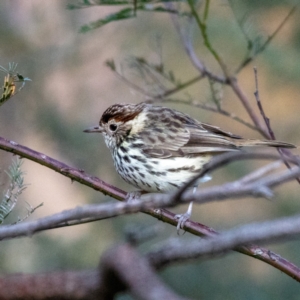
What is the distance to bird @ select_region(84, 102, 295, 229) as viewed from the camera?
391 cm

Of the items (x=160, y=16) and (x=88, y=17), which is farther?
(x=160, y=16)

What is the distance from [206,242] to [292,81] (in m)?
5.20

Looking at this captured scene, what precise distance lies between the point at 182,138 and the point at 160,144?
0.59 ft

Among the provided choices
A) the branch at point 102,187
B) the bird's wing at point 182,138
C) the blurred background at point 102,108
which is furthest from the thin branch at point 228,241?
the blurred background at point 102,108

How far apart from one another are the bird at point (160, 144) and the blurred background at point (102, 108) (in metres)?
0.80

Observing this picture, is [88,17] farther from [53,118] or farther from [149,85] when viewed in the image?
[149,85]

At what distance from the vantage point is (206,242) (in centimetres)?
79

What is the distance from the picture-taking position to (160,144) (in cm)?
416

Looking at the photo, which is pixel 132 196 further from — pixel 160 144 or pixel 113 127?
pixel 113 127

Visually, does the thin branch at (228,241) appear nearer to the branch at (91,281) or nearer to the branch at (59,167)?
the branch at (91,281)

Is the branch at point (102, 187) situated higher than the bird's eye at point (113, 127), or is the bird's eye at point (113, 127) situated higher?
the bird's eye at point (113, 127)

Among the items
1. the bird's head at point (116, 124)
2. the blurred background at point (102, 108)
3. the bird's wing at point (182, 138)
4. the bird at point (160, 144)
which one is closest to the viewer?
the bird at point (160, 144)

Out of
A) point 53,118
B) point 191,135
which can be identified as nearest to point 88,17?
point 53,118

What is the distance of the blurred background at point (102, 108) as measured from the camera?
5316 millimetres
